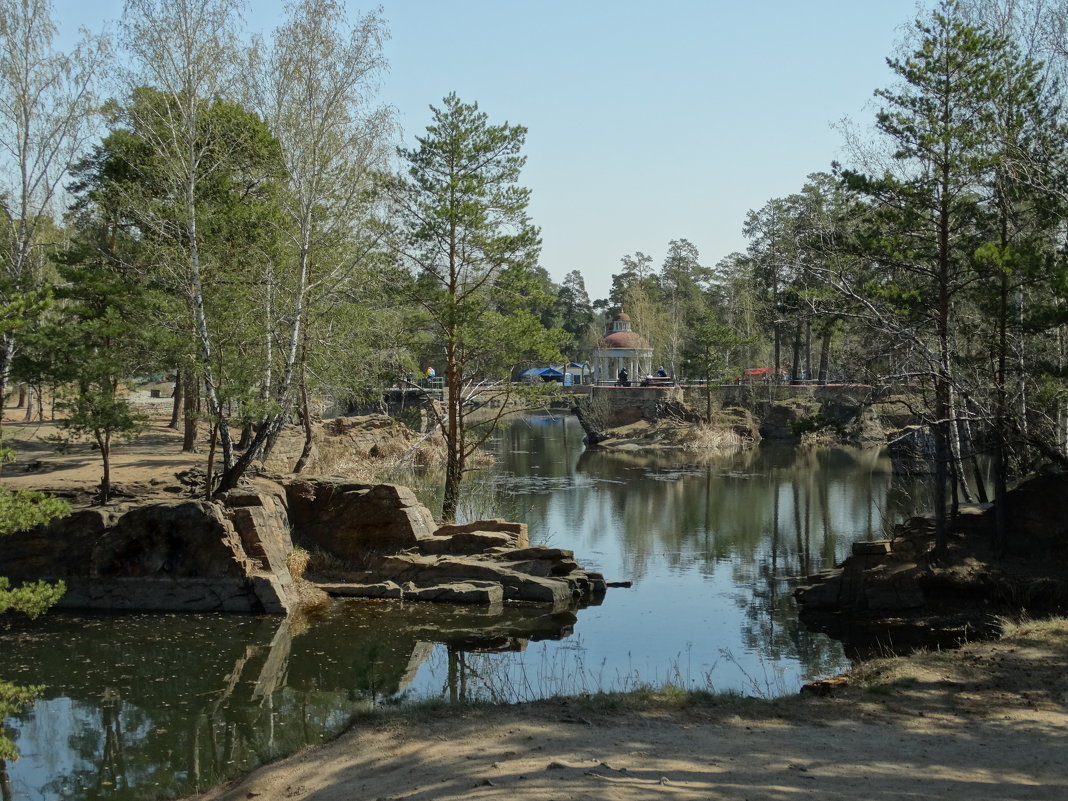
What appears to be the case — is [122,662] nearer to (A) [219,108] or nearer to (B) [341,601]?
(B) [341,601]

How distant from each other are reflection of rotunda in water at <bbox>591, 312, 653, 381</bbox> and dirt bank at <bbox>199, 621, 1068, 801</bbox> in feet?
204

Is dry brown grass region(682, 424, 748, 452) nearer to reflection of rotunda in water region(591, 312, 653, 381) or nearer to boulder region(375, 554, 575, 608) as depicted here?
reflection of rotunda in water region(591, 312, 653, 381)

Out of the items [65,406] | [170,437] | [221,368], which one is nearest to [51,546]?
[65,406]

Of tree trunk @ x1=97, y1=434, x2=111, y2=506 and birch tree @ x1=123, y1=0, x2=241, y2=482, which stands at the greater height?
birch tree @ x1=123, y1=0, x2=241, y2=482

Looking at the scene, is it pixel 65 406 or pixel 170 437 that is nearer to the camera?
pixel 65 406

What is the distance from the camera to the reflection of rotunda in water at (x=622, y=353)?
7375 centimetres

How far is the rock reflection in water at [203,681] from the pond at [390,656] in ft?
0.11

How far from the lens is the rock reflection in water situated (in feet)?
36.2

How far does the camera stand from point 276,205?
22531 mm

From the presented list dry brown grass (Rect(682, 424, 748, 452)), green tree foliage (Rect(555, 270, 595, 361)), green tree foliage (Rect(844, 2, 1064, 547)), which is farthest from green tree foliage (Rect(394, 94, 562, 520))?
green tree foliage (Rect(555, 270, 595, 361))

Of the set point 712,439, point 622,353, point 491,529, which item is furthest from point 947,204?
point 622,353

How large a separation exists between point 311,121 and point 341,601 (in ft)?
32.1

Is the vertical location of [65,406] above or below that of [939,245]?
below

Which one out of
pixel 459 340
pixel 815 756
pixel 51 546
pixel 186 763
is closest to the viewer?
pixel 815 756
